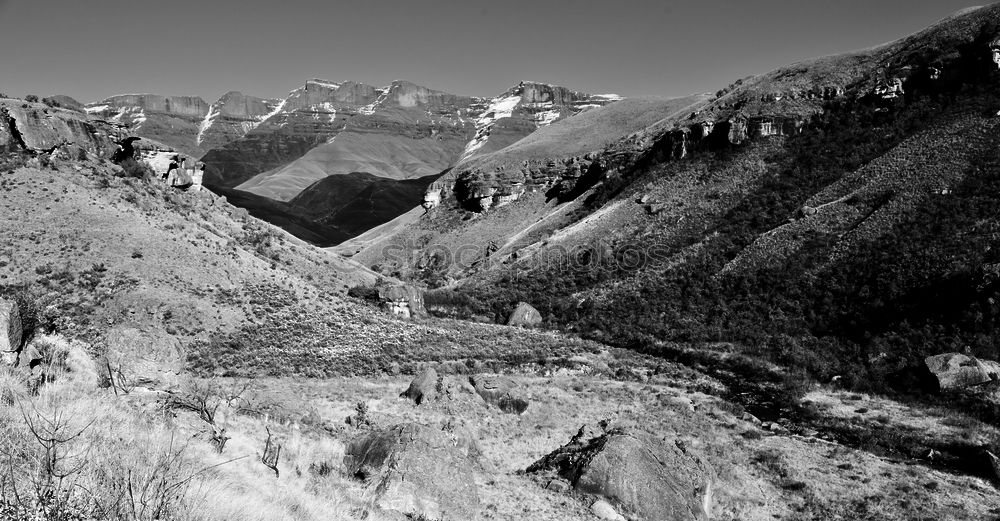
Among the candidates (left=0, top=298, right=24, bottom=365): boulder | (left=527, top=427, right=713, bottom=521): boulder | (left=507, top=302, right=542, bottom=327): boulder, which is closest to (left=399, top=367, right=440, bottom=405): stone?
(left=527, top=427, right=713, bottom=521): boulder

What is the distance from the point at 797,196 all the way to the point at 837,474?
34.7 metres

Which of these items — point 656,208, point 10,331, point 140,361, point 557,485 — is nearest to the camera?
point 10,331

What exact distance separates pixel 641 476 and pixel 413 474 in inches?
190

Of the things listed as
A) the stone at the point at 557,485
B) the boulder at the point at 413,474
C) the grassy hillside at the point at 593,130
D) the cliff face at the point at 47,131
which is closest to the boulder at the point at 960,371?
the stone at the point at 557,485

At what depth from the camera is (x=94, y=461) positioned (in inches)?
198

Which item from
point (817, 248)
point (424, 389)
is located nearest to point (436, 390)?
point (424, 389)

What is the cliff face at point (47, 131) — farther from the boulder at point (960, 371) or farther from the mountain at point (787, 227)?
the boulder at point (960, 371)

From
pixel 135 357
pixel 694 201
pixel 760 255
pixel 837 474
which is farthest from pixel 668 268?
pixel 135 357

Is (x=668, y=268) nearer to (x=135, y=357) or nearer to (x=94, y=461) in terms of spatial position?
(x=135, y=357)

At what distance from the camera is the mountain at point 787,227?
94.1ft

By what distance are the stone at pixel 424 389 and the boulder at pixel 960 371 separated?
19208mm

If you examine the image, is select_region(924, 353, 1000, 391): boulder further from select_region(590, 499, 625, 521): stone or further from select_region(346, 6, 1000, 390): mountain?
select_region(590, 499, 625, 521): stone

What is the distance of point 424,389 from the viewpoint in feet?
62.4

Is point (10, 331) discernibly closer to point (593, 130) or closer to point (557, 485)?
point (557, 485)
